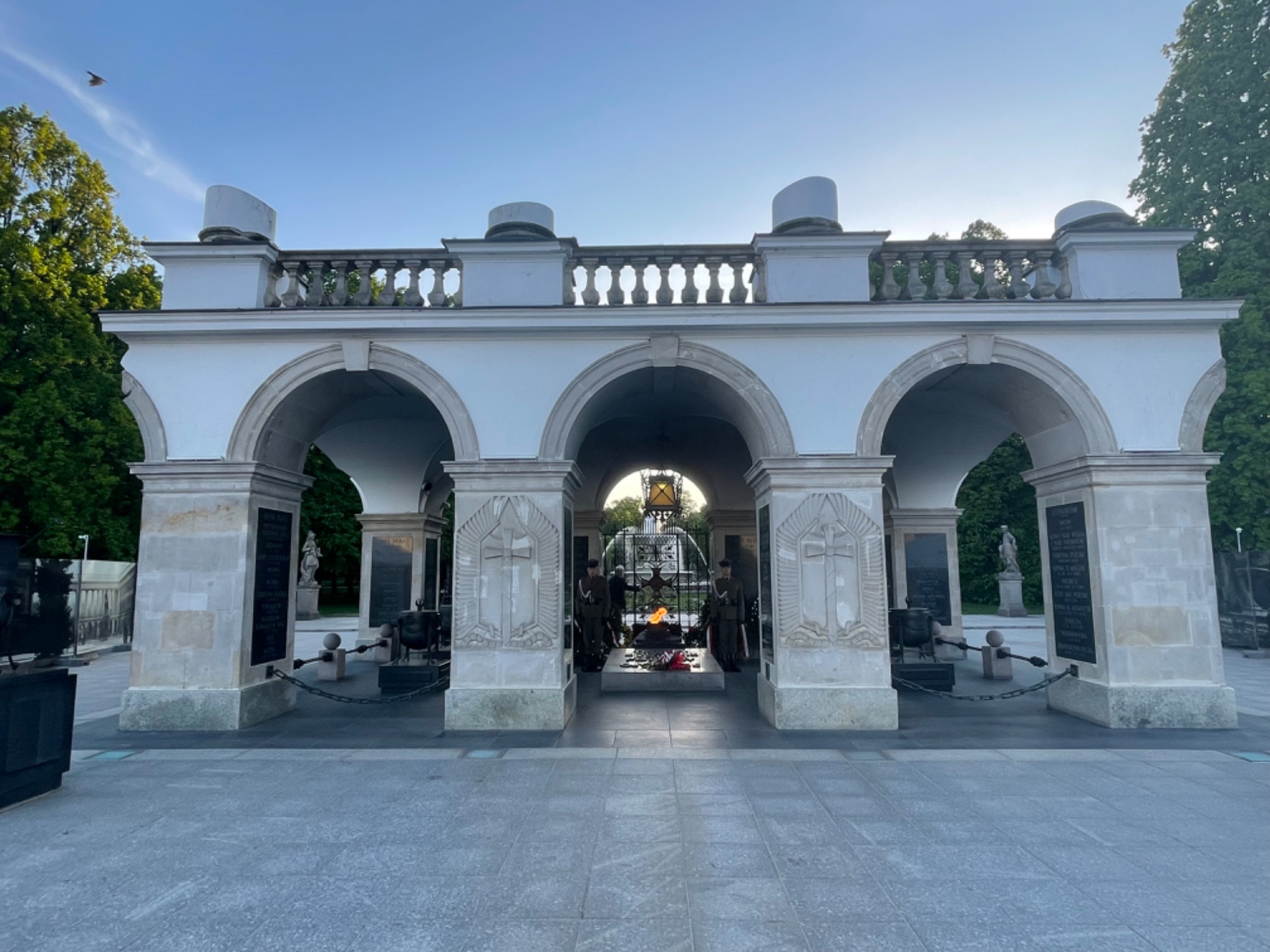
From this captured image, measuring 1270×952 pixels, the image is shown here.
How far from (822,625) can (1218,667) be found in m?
4.60

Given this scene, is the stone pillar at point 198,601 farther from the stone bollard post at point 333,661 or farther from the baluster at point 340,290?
the stone bollard post at point 333,661

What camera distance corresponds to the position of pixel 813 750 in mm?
7047

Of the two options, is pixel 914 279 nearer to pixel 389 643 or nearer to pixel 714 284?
pixel 714 284

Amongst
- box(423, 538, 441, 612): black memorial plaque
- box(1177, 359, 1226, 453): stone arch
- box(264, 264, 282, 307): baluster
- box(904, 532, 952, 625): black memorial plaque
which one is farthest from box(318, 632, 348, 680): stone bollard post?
box(1177, 359, 1226, 453): stone arch

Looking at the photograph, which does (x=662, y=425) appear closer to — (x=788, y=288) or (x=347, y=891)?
(x=788, y=288)

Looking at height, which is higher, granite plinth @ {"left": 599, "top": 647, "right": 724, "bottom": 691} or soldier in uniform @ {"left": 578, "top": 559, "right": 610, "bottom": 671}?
soldier in uniform @ {"left": 578, "top": 559, "right": 610, "bottom": 671}

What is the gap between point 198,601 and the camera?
8.27 m

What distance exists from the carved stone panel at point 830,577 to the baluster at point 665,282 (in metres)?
3.08

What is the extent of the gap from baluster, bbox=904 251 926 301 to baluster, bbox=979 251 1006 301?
0.79 m

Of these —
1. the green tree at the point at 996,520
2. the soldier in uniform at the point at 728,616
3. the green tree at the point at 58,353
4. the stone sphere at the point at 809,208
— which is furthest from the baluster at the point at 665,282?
the green tree at the point at 996,520

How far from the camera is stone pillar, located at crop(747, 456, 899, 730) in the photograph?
7.96 m

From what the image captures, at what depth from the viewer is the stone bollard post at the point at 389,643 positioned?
42.3 feet

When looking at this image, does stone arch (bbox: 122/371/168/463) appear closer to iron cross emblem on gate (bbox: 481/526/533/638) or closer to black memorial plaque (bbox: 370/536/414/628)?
iron cross emblem on gate (bbox: 481/526/533/638)

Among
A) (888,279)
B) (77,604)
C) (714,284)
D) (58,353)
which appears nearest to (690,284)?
(714,284)
